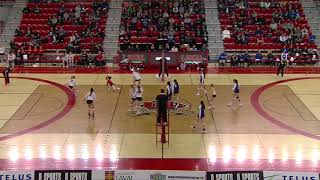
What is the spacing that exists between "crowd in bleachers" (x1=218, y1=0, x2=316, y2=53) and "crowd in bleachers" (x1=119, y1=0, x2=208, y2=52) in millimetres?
2390

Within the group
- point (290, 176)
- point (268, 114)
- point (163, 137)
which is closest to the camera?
point (290, 176)

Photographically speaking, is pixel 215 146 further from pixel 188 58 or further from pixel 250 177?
pixel 188 58

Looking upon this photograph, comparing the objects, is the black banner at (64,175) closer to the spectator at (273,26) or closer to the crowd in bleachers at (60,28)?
the crowd in bleachers at (60,28)

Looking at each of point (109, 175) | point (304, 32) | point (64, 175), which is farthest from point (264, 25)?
point (64, 175)

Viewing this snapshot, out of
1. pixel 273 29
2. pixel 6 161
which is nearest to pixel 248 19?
pixel 273 29

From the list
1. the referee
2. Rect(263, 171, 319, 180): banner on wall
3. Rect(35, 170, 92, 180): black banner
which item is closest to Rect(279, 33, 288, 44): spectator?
the referee

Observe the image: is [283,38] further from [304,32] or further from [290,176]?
[290,176]

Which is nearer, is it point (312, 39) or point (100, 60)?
point (100, 60)

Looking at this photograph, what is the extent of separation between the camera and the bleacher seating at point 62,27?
4269 cm

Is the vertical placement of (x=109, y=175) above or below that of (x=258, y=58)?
below

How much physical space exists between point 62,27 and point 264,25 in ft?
58.1

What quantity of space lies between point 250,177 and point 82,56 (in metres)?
26.4

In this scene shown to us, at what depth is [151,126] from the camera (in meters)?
24.6

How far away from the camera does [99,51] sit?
41688 millimetres
